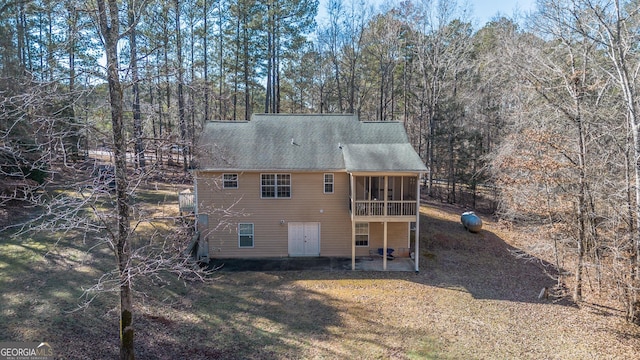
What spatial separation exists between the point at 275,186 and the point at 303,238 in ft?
9.38

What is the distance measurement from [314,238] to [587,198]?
1098 cm

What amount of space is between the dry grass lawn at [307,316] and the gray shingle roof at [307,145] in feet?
15.9

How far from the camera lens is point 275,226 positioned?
17.1 metres

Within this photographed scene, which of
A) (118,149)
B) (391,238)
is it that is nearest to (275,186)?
(391,238)

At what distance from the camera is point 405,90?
3167 cm

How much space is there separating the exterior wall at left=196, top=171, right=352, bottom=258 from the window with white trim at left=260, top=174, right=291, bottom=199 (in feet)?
0.64

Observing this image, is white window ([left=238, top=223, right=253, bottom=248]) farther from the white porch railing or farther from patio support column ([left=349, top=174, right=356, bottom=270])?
the white porch railing

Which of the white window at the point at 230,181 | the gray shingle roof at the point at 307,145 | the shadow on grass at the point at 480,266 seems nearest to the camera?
the shadow on grass at the point at 480,266

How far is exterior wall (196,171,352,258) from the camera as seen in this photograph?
55.1 feet

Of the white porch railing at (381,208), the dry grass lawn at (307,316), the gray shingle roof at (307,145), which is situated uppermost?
the gray shingle roof at (307,145)

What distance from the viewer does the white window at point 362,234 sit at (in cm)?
1764

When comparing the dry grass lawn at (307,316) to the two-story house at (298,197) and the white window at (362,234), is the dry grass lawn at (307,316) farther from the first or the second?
the white window at (362,234)

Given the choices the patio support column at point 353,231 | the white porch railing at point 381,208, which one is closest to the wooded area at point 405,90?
the white porch railing at point 381,208

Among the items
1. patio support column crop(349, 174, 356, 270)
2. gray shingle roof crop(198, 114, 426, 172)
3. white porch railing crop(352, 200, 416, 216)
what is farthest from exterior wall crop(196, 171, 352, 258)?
white porch railing crop(352, 200, 416, 216)
